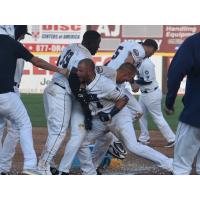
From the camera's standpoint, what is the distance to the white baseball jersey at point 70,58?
30.4ft

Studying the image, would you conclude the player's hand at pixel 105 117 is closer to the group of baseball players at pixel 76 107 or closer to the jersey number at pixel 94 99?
the group of baseball players at pixel 76 107

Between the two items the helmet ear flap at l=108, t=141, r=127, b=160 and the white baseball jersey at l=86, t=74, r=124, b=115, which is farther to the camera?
the helmet ear flap at l=108, t=141, r=127, b=160

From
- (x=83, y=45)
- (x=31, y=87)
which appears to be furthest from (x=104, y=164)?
(x=31, y=87)

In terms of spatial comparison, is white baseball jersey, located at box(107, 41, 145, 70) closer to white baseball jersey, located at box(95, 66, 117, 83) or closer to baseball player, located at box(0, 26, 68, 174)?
white baseball jersey, located at box(95, 66, 117, 83)

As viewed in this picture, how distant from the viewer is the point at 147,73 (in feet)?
44.0

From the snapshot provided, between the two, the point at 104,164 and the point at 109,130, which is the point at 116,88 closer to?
the point at 109,130

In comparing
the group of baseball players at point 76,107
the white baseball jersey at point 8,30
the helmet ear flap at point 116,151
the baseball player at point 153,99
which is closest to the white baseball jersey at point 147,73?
the baseball player at point 153,99

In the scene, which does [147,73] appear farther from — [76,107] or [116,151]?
[76,107]

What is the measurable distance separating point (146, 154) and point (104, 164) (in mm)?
1395

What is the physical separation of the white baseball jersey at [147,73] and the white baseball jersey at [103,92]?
13.3 feet

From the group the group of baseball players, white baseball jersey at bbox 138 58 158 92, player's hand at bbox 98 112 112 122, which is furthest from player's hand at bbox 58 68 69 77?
white baseball jersey at bbox 138 58 158 92

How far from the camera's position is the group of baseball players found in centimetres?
895

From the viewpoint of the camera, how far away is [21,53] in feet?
29.1

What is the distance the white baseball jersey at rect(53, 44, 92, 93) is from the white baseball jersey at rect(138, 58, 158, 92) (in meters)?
3.84
